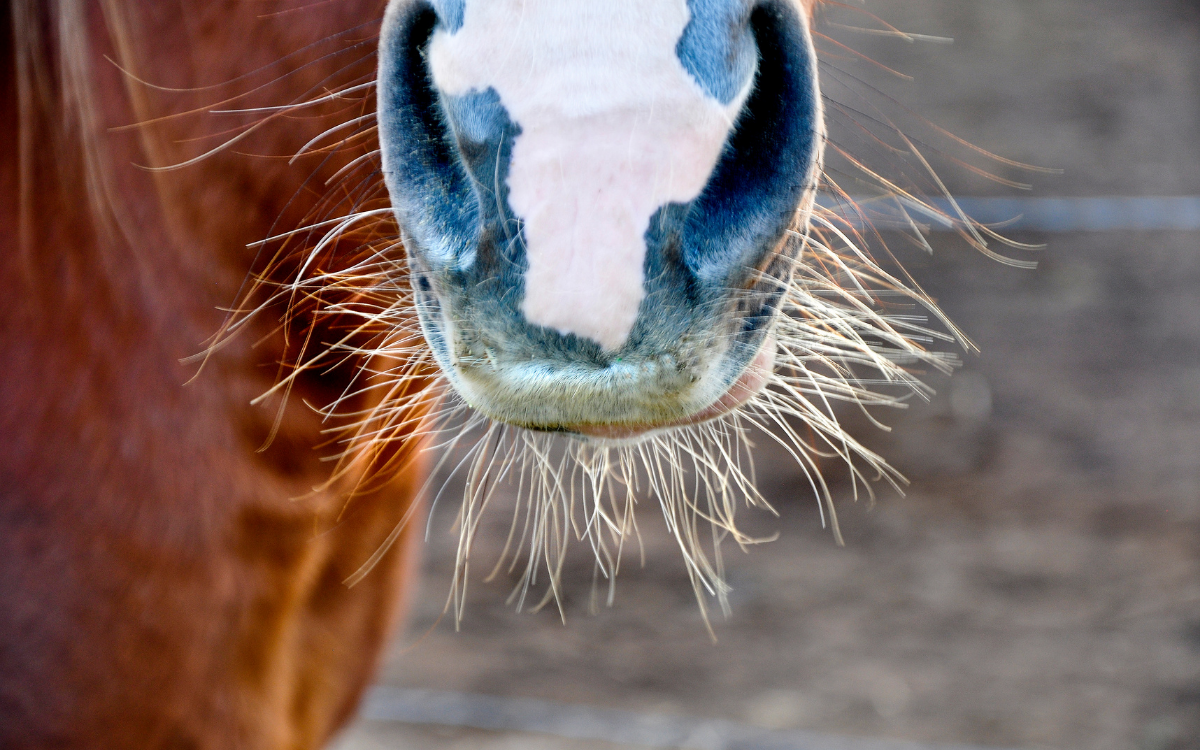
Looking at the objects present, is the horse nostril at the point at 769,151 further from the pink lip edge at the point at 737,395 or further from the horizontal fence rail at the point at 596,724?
the horizontal fence rail at the point at 596,724

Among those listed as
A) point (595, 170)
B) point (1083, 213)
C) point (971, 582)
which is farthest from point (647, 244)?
point (1083, 213)

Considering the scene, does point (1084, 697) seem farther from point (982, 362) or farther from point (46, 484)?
point (46, 484)

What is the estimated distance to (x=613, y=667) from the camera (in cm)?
177

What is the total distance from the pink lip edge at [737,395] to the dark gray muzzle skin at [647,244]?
3 cm

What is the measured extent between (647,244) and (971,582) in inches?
66.7

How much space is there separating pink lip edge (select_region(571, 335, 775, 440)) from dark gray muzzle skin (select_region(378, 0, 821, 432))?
31 mm

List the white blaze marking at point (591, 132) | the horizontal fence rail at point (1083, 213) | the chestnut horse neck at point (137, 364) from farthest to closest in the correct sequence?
the horizontal fence rail at point (1083, 213)
the chestnut horse neck at point (137, 364)
the white blaze marking at point (591, 132)

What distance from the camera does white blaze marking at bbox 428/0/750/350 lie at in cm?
47

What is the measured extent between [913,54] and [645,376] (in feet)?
14.1

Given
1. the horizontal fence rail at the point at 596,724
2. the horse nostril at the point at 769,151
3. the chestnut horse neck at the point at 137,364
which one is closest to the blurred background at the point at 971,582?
the horizontal fence rail at the point at 596,724

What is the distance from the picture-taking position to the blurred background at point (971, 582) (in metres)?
1.66

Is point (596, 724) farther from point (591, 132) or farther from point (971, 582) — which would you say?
point (591, 132)

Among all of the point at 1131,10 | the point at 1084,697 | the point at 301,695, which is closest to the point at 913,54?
the point at 1131,10

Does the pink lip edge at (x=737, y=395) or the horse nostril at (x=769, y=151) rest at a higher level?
the horse nostril at (x=769, y=151)
